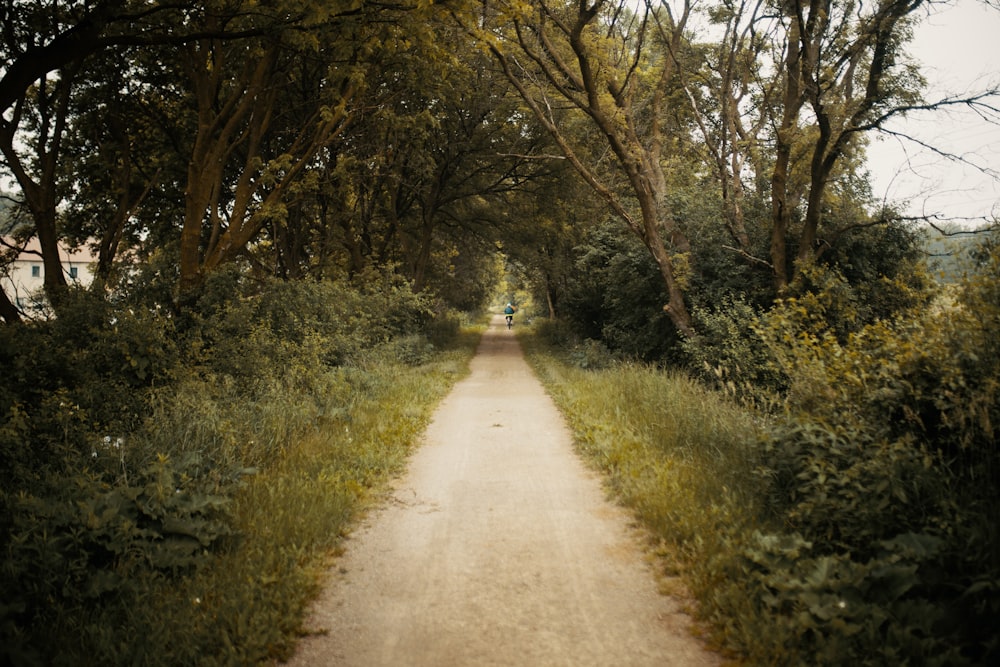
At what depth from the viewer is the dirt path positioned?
314 cm

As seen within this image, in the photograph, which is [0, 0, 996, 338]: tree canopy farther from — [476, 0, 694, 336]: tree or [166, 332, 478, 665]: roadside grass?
[166, 332, 478, 665]: roadside grass

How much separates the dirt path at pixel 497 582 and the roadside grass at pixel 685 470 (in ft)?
0.73

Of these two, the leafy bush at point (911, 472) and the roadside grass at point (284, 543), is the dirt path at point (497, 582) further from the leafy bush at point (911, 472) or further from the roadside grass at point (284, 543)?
the leafy bush at point (911, 472)

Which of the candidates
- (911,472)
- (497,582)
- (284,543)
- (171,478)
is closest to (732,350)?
(911,472)

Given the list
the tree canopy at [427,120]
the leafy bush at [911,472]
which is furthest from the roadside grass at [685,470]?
the tree canopy at [427,120]

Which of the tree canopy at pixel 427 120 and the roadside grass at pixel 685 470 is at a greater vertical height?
the tree canopy at pixel 427 120

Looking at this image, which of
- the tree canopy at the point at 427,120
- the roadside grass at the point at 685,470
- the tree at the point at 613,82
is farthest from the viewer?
the tree at the point at 613,82

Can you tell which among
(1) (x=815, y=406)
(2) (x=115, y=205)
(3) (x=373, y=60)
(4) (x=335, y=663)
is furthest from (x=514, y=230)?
(4) (x=335, y=663)

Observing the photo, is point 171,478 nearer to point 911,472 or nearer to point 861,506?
point 861,506

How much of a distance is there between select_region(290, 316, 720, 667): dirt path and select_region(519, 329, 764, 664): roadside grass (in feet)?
0.73

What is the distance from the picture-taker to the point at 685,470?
5559mm

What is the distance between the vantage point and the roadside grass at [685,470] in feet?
12.2

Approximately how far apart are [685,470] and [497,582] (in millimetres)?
2541

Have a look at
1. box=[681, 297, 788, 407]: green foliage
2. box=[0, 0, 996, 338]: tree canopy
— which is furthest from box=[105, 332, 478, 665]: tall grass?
box=[681, 297, 788, 407]: green foliage
